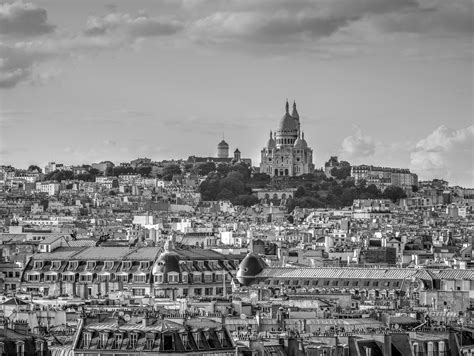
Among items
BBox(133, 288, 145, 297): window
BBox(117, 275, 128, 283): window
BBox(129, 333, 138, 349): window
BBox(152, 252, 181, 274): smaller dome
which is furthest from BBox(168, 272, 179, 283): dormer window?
BBox(129, 333, 138, 349): window

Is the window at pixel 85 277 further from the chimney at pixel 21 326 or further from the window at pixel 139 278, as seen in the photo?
the chimney at pixel 21 326

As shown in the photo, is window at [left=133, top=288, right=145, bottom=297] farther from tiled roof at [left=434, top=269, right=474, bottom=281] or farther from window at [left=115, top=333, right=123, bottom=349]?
window at [left=115, top=333, right=123, bottom=349]

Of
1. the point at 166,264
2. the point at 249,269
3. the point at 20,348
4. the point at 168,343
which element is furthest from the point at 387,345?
the point at 249,269

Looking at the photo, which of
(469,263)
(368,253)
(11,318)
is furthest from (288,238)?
(11,318)

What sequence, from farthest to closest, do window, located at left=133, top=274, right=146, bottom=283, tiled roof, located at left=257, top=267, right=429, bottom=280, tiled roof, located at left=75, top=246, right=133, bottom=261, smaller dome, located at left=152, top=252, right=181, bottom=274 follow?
tiled roof, located at left=75, top=246, right=133, bottom=261 → tiled roof, located at left=257, top=267, right=429, bottom=280 → window, located at left=133, top=274, right=146, bottom=283 → smaller dome, located at left=152, top=252, right=181, bottom=274

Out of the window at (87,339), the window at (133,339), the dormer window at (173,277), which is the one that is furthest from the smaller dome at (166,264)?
the window at (133,339)

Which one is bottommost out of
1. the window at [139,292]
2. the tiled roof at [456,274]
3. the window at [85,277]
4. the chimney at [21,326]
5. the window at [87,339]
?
the window at [87,339]

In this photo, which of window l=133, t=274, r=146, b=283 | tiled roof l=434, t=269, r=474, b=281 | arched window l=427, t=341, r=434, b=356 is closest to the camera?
arched window l=427, t=341, r=434, b=356
